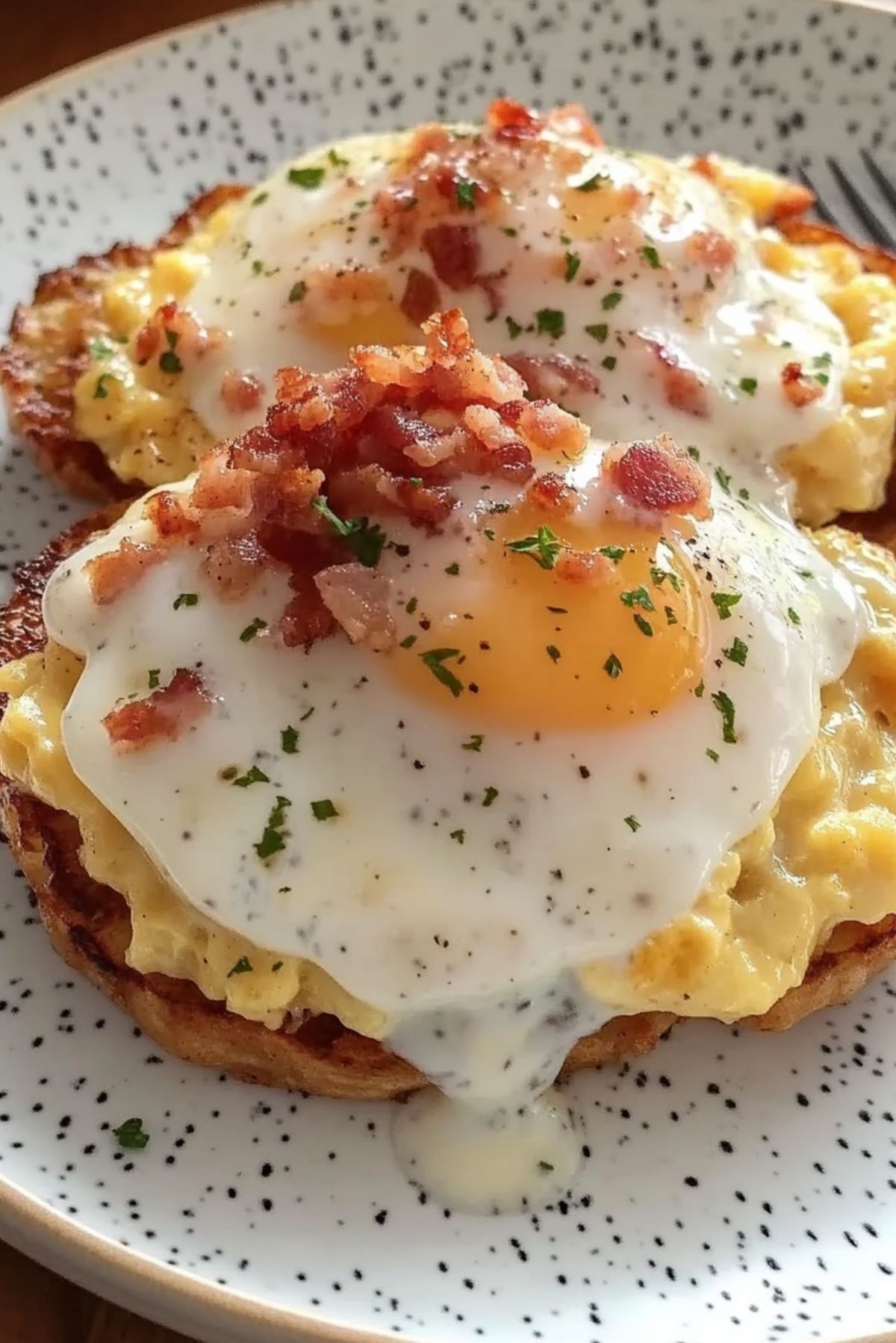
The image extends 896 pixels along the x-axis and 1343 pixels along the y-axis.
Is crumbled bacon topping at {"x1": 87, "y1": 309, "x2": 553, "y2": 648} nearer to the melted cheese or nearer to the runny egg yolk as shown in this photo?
the runny egg yolk

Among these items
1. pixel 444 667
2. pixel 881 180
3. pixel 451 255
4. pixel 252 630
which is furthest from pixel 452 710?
pixel 881 180

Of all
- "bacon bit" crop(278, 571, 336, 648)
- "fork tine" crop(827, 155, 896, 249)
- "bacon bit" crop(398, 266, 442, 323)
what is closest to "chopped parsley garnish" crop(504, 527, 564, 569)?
"bacon bit" crop(278, 571, 336, 648)

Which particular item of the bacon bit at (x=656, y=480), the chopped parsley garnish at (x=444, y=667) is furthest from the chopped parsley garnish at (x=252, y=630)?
the bacon bit at (x=656, y=480)

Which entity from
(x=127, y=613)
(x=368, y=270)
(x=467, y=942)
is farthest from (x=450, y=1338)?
(x=368, y=270)

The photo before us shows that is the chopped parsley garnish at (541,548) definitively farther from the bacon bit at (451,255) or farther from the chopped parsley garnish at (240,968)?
the bacon bit at (451,255)

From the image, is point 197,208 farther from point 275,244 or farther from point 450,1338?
point 450,1338
